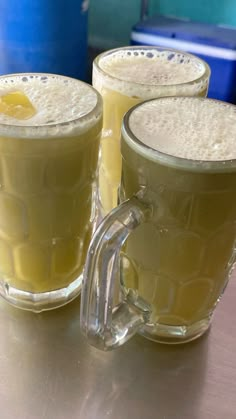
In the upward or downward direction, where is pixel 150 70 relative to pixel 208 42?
upward

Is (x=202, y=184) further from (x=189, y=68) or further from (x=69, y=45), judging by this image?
(x=69, y=45)

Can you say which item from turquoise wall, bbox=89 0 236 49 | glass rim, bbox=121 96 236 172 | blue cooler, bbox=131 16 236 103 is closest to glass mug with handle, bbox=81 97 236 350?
glass rim, bbox=121 96 236 172

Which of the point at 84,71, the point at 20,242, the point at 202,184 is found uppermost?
the point at 202,184

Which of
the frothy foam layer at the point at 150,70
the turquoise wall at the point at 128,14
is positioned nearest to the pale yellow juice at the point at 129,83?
the frothy foam layer at the point at 150,70

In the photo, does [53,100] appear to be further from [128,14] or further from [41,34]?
[128,14]

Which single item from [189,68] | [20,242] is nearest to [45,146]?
[20,242]

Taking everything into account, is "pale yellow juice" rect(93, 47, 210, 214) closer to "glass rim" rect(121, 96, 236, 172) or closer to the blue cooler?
"glass rim" rect(121, 96, 236, 172)

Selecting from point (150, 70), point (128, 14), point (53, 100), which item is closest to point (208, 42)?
point (128, 14)

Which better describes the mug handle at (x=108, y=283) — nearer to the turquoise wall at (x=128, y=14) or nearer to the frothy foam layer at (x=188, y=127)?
the frothy foam layer at (x=188, y=127)
